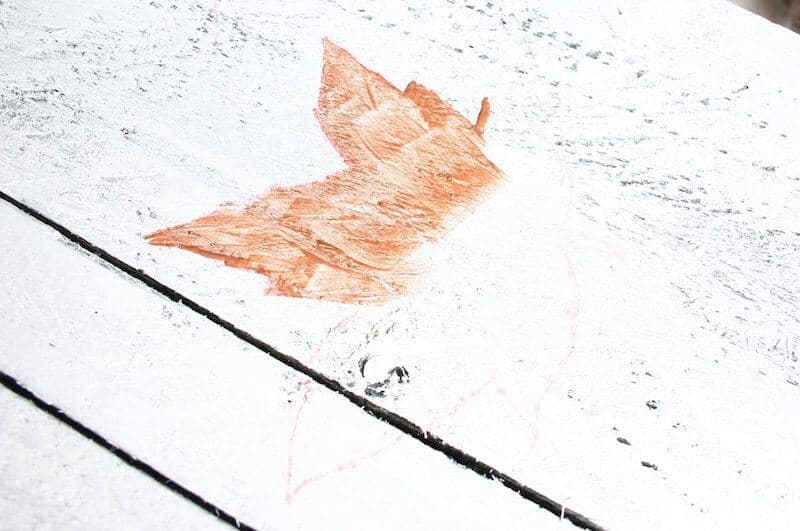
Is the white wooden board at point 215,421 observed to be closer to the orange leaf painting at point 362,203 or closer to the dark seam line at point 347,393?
the dark seam line at point 347,393

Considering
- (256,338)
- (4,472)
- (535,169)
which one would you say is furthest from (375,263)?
(4,472)

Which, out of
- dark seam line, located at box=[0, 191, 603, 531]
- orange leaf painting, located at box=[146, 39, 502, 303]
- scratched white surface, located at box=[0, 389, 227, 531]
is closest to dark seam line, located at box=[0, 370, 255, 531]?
scratched white surface, located at box=[0, 389, 227, 531]

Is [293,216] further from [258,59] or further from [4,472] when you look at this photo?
[4,472]

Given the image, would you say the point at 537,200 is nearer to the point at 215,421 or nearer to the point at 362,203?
the point at 362,203

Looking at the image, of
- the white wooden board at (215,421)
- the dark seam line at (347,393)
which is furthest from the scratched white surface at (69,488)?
the dark seam line at (347,393)

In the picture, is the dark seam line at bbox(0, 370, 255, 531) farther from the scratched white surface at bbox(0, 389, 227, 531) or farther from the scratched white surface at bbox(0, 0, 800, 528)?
the scratched white surface at bbox(0, 0, 800, 528)

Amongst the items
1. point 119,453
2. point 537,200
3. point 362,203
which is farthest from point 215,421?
point 537,200
